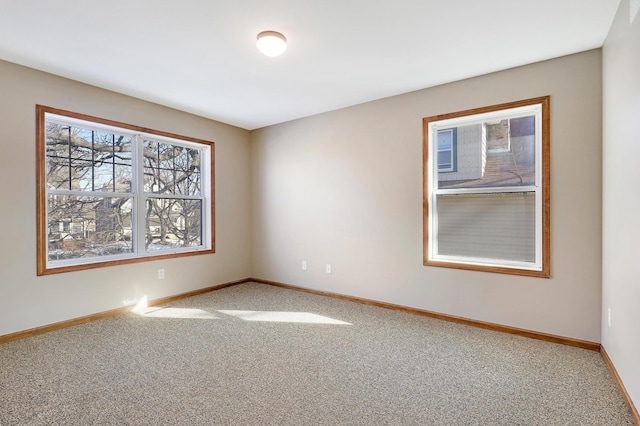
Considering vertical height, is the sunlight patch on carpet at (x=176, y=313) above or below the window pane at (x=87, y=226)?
below

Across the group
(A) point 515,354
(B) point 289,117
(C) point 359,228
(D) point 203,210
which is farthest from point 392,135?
(D) point 203,210

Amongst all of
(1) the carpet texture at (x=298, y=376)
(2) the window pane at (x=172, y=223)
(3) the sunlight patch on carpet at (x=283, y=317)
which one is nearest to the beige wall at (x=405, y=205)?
(1) the carpet texture at (x=298, y=376)

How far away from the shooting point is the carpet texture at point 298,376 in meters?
1.83

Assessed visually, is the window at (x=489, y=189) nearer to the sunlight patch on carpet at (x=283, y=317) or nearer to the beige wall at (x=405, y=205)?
the beige wall at (x=405, y=205)

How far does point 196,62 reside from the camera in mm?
2865

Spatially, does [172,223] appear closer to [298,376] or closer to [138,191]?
[138,191]

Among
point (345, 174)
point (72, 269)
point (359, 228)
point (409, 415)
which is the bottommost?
point (409, 415)

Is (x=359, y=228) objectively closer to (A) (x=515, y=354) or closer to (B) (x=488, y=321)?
(B) (x=488, y=321)

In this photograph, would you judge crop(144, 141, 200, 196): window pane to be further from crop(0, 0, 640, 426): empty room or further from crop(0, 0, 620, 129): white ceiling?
crop(0, 0, 620, 129): white ceiling

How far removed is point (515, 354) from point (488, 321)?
1.83 ft

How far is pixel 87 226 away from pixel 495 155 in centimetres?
430

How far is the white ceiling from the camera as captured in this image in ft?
6.95

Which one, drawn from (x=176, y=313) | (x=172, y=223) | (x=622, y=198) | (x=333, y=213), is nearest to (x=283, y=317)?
(x=176, y=313)

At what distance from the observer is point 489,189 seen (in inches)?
127
